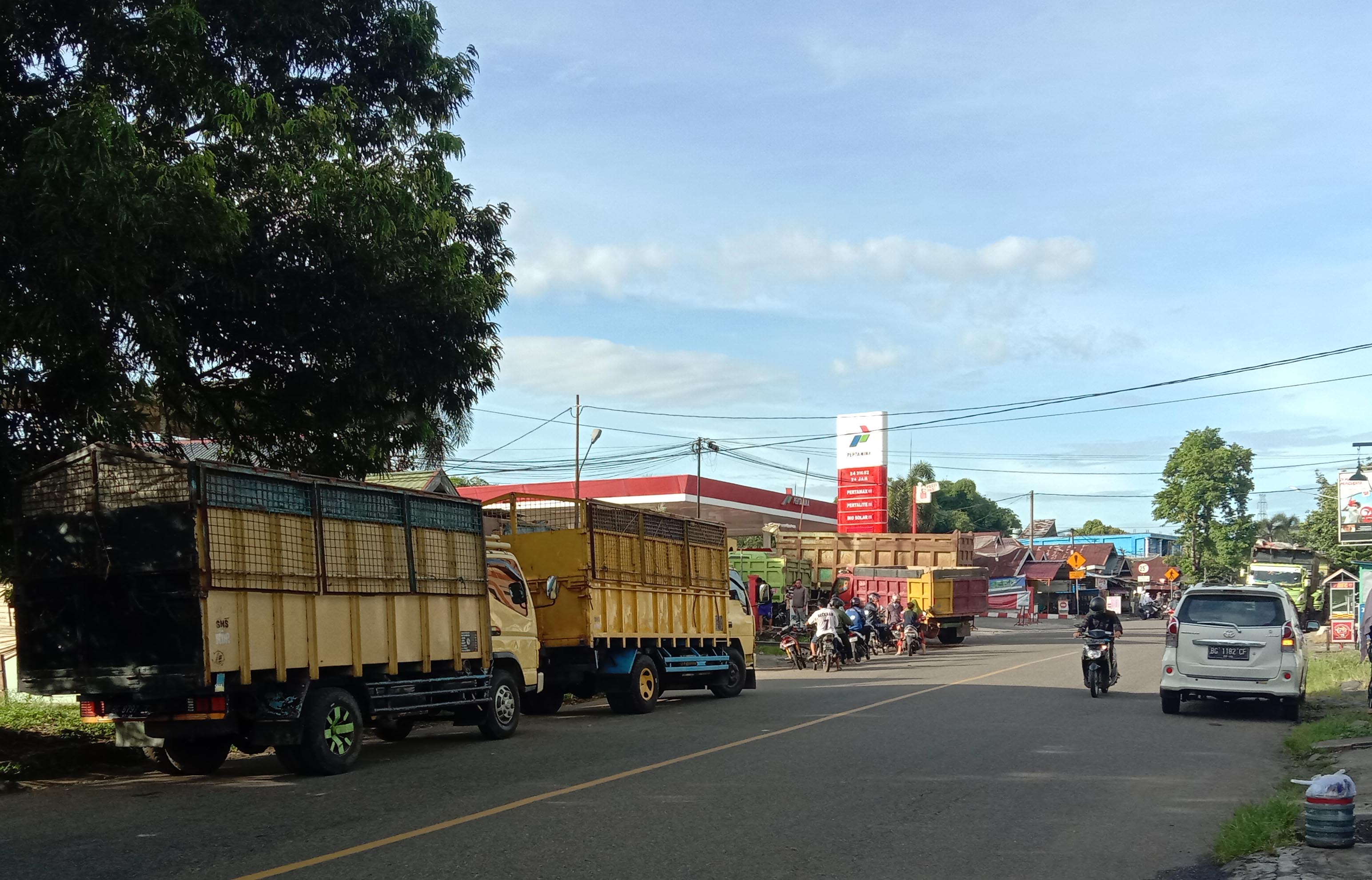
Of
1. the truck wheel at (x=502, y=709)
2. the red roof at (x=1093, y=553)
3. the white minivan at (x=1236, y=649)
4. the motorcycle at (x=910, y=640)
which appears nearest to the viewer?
the truck wheel at (x=502, y=709)

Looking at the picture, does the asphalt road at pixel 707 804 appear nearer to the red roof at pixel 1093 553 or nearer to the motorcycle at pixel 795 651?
the motorcycle at pixel 795 651

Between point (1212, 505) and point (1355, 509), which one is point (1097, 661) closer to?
point (1355, 509)

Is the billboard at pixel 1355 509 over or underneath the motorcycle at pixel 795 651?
over

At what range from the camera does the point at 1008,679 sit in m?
23.3

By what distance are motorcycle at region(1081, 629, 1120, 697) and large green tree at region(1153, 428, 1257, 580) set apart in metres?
61.7

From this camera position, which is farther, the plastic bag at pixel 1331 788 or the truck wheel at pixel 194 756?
the truck wheel at pixel 194 756

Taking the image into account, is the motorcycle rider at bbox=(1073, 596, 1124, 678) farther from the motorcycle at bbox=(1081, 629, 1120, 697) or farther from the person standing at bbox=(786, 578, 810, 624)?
the person standing at bbox=(786, 578, 810, 624)

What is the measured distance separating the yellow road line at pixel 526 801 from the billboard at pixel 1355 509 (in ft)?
115

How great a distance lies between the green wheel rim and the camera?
458 inches

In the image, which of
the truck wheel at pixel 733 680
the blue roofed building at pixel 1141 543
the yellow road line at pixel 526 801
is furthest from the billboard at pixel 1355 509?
the blue roofed building at pixel 1141 543

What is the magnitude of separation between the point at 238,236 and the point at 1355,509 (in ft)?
154

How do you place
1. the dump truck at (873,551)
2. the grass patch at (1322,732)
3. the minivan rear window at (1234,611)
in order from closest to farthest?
the grass patch at (1322,732) < the minivan rear window at (1234,611) < the dump truck at (873,551)

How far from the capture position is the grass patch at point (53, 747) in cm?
1194

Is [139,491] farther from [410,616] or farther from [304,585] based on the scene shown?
[410,616]
